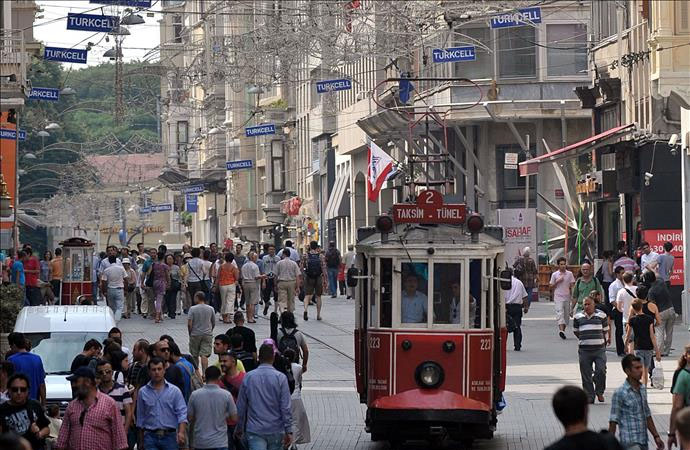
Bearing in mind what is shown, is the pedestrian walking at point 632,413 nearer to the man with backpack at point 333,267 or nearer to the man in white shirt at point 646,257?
the man in white shirt at point 646,257

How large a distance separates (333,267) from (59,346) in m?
27.5

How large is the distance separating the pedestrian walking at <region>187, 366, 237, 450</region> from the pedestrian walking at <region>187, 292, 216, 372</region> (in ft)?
32.1

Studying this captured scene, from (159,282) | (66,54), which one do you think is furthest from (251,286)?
(66,54)

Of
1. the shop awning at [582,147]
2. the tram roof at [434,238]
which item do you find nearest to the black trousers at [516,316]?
the shop awning at [582,147]

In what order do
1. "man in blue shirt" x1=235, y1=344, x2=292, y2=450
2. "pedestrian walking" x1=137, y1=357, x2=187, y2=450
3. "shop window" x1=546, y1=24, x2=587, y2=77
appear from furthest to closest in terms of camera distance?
1. "shop window" x1=546, y1=24, x2=587, y2=77
2. "man in blue shirt" x1=235, y1=344, x2=292, y2=450
3. "pedestrian walking" x1=137, y1=357, x2=187, y2=450

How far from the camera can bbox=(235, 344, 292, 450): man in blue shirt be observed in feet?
49.0

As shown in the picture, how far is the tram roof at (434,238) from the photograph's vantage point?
1778cm

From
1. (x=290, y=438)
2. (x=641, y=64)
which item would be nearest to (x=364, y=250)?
(x=290, y=438)

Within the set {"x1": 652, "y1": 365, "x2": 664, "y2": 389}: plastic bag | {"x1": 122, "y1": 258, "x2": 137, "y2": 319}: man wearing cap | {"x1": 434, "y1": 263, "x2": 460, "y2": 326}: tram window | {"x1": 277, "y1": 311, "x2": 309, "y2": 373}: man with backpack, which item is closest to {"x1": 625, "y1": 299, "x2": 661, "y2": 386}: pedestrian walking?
{"x1": 652, "y1": 365, "x2": 664, "y2": 389}: plastic bag

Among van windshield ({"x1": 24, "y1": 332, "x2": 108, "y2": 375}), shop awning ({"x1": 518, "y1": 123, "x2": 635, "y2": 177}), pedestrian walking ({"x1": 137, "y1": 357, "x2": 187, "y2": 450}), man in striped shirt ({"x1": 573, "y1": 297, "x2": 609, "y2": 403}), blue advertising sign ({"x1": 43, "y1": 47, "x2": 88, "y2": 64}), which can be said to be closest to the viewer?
pedestrian walking ({"x1": 137, "y1": 357, "x2": 187, "y2": 450})

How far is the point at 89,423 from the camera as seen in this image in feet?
43.5

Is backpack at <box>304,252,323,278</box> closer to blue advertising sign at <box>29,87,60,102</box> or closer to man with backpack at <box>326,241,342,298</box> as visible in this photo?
blue advertising sign at <box>29,87,60,102</box>

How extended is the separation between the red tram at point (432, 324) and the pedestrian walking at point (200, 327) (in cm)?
679

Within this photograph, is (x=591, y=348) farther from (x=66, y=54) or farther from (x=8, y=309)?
(x=66, y=54)
